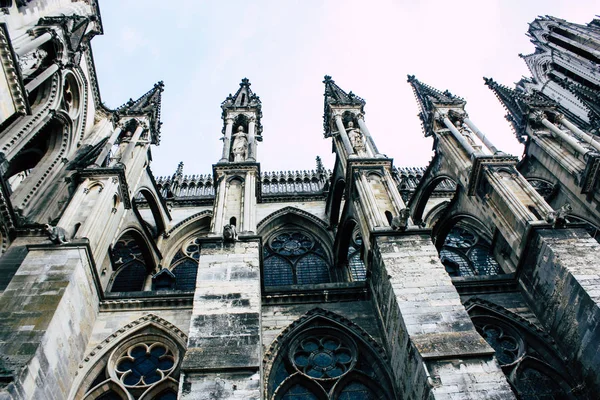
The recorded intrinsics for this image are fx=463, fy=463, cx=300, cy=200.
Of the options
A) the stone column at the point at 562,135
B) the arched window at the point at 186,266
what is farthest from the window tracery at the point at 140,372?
the stone column at the point at 562,135

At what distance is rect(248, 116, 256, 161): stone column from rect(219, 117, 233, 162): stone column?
56 cm

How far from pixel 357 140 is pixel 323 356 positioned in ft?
20.6

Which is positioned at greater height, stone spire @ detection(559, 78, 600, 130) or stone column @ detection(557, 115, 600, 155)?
stone spire @ detection(559, 78, 600, 130)

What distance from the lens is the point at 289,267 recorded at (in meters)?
13.6

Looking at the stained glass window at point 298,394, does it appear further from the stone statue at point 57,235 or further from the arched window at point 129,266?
the arched window at point 129,266

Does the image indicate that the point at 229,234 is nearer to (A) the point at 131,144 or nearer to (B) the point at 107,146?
(B) the point at 107,146

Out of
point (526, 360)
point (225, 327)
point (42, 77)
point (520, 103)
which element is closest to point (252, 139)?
point (42, 77)

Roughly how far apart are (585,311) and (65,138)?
1506 centimetres

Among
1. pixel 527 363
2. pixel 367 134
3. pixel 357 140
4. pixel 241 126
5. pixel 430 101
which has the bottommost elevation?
pixel 527 363

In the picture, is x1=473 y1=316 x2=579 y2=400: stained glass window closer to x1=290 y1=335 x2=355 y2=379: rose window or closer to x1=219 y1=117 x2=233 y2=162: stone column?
x1=290 y1=335 x2=355 y2=379: rose window

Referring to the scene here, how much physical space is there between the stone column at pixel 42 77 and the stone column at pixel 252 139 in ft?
19.3

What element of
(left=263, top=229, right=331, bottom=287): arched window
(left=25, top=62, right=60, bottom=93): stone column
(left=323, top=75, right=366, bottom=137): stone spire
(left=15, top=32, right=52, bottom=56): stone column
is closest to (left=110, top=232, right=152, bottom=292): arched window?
(left=263, top=229, right=331, bottom=287): arched window

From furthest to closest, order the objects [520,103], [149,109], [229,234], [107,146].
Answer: [520,103], [149,109], [107,146], [229,234]

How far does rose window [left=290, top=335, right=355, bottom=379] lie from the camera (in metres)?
8.30
